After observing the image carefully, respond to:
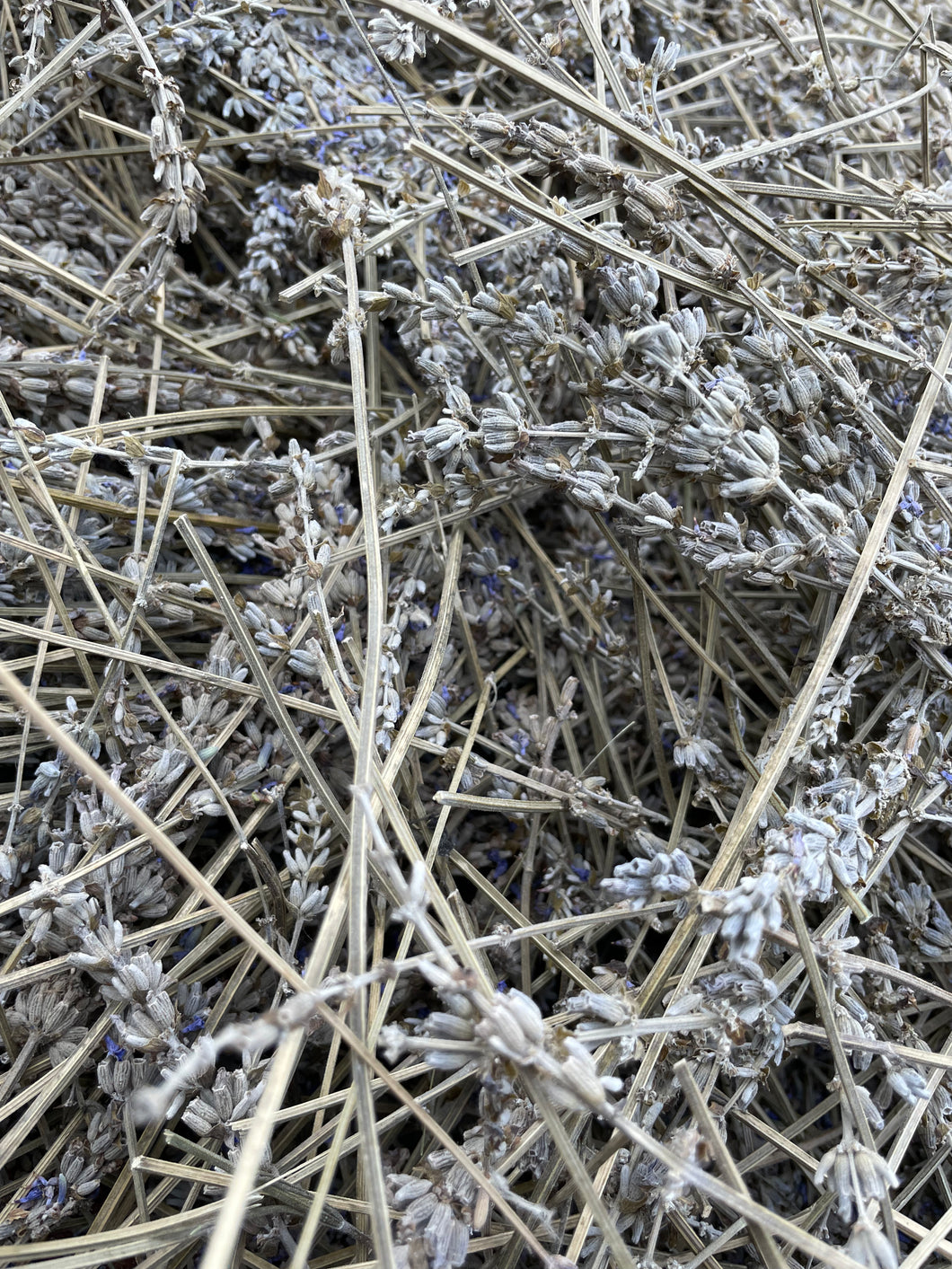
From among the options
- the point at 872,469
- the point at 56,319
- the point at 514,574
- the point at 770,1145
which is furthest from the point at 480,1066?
the point at 56,319

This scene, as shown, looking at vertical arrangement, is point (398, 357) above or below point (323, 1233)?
above

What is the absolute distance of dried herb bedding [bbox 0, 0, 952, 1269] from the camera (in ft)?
3.70

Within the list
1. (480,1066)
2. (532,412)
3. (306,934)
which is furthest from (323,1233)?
(532,412)

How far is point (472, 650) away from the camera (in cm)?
157

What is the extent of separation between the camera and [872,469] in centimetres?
137

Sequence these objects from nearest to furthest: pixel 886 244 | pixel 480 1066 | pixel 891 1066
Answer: pixel 480 1066 → pixel 891 1066 → pixel 886 244

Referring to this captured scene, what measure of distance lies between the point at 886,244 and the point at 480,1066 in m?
1.72

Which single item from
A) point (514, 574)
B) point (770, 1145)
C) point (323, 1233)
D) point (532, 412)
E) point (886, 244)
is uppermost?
point (532, 412)

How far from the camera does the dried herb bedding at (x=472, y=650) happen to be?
3.70 ft

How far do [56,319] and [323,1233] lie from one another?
1599mm

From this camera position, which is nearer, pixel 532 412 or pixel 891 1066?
pixel 891 1066

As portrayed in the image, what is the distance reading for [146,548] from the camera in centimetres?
158

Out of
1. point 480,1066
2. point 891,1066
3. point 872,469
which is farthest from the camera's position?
point 872,469

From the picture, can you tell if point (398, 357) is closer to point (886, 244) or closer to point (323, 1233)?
point (886, 244)
